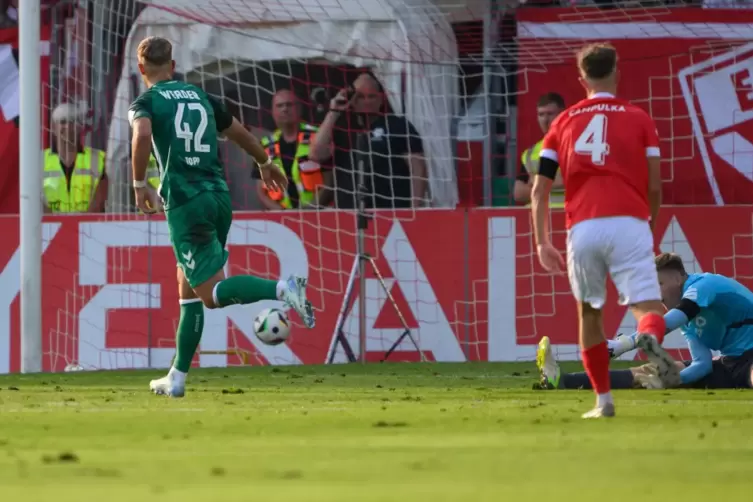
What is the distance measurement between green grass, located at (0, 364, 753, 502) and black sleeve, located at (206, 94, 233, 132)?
1.50m

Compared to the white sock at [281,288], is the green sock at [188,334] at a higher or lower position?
lower

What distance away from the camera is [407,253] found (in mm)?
13648

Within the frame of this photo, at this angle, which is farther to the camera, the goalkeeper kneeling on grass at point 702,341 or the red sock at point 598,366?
the goalkeeper kneeling on grass at point 702,341

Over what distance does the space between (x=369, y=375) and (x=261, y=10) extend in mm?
4881

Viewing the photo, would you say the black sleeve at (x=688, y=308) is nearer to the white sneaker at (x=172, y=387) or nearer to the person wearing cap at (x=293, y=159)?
the white sneaker at (x=172, y=387)

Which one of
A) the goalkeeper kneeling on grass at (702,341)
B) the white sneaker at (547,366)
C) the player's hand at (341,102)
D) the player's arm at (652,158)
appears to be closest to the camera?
the player's arm at (652,158)

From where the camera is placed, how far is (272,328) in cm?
1291

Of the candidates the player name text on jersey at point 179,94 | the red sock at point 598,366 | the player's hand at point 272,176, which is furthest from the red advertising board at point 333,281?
the red sock at point 598,366

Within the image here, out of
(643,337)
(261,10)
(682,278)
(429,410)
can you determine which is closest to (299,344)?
(261,10)

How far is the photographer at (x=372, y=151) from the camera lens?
1435 centimetres

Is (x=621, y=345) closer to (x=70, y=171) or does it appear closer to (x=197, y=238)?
(x=197, y=238)

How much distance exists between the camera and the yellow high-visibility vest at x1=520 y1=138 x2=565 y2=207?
13.8 metres

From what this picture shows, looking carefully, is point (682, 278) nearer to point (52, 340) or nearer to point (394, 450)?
point (394, 450)

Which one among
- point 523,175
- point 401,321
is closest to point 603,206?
point 401,321
